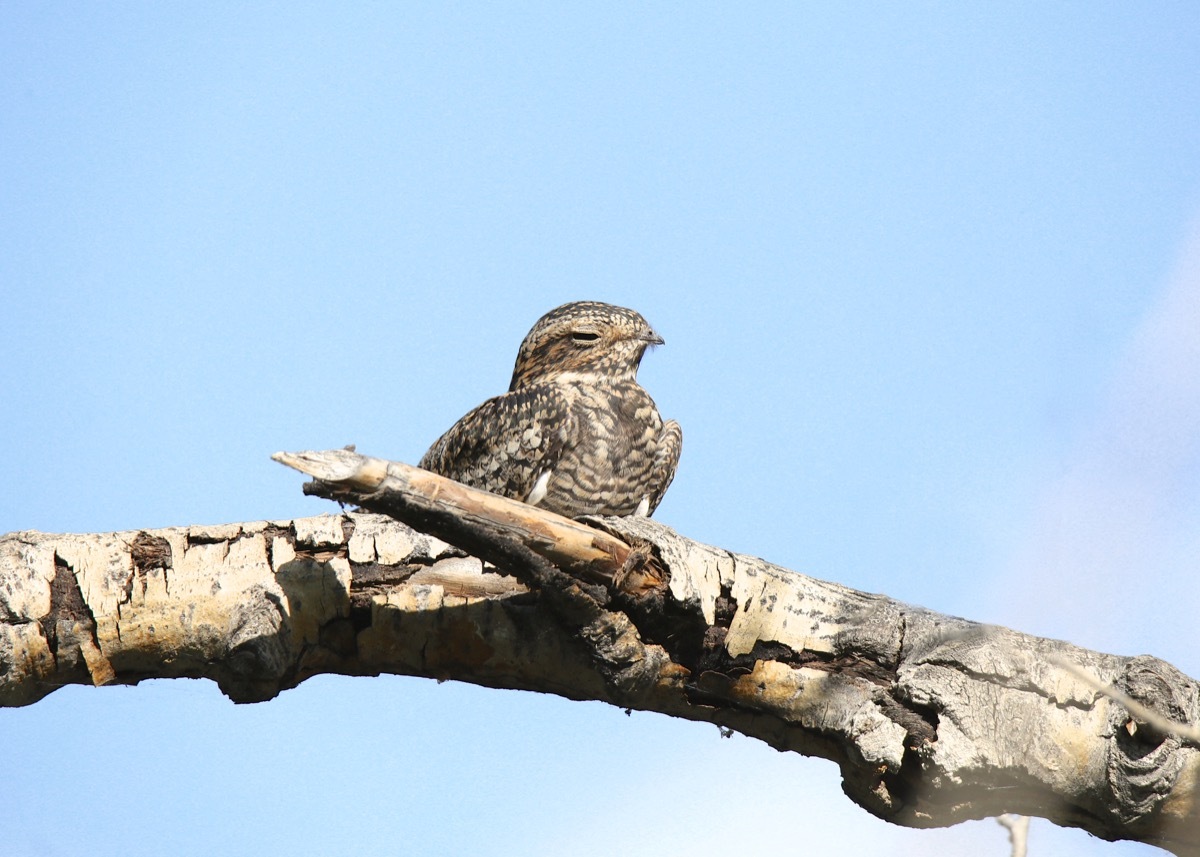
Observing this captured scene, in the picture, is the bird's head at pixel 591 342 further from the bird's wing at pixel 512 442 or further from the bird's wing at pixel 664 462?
the bird's wing at pixel 512 442

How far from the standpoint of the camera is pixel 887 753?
3.65 m

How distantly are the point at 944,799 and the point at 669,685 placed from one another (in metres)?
0.93

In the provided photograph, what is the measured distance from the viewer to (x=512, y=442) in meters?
5.72

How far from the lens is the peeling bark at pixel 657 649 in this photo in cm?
366

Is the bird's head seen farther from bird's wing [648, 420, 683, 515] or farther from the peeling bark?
the peeling bark

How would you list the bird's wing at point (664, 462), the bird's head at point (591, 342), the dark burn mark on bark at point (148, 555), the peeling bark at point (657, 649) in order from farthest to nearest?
1. the bird's head at point (591, 342)
2. the bird's wing at point (664, 462)
3. the dark burn mark on bark at point (148, 555)
4. the peeling bark at point (657, 649)

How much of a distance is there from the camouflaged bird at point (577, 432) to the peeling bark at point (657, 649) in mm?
1716

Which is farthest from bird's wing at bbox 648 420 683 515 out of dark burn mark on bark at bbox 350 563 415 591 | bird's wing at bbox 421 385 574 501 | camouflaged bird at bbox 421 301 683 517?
dark burn mark on bark at bbox 350 563 415 591

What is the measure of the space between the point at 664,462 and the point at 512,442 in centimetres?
95

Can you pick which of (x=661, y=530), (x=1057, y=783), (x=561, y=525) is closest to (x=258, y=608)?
(x=561, y=525)

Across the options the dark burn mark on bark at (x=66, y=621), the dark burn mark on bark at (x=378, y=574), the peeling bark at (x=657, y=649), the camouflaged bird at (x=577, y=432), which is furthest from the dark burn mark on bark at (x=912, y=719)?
the dark burn mark on bark at (x=66, y=621)

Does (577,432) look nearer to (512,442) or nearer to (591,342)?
(512,442)

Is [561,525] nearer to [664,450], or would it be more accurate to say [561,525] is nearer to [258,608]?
[258,608]

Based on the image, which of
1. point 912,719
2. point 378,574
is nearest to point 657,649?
point 912,719
